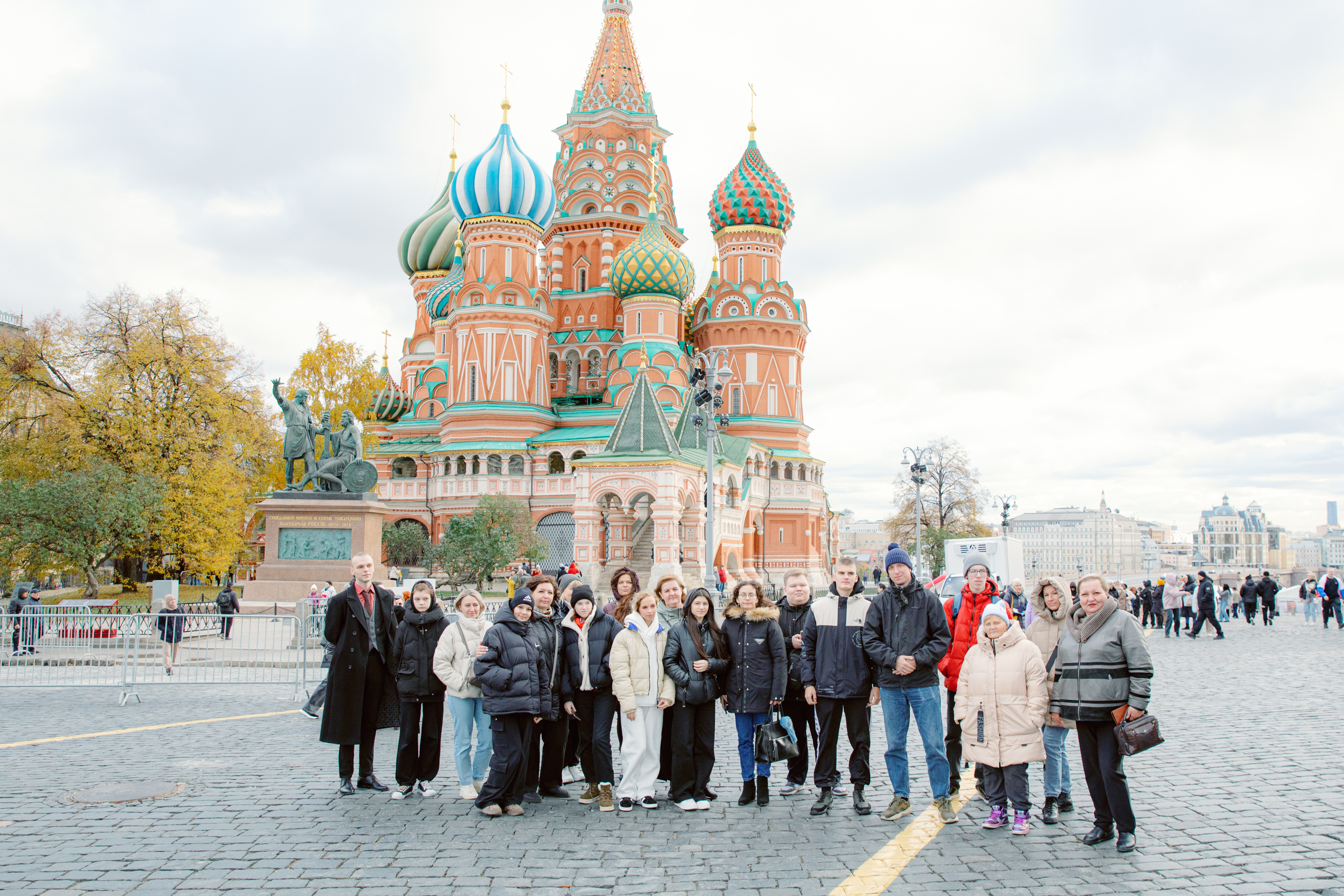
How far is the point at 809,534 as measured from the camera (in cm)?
4347

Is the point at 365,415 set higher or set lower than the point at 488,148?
lower

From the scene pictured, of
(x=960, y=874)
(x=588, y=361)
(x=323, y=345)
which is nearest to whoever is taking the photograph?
(x=960, y=874)

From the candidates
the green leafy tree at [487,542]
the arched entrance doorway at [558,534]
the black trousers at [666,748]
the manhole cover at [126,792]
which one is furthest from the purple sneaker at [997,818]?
the arched entrance doorway at [558,534]

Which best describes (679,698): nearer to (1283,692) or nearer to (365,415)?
(1283,692)

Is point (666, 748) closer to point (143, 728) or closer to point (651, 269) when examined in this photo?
point (143, 728)

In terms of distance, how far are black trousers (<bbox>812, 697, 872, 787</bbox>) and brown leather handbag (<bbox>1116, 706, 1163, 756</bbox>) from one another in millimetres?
1547

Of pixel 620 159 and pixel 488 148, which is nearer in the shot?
pixel 488 148

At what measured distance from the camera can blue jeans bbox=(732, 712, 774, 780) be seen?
259 inches

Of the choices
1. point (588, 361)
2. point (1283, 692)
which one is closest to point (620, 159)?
point (588, 361)

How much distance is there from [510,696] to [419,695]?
0.84 metres

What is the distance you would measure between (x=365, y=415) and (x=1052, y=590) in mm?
40351

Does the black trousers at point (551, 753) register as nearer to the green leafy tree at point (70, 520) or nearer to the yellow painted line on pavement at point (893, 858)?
the yellow painted line on pavement at point (893, 858)

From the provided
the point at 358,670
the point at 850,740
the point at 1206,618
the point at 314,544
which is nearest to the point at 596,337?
the point at 314,544

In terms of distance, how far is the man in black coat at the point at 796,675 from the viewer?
6.86 meters
